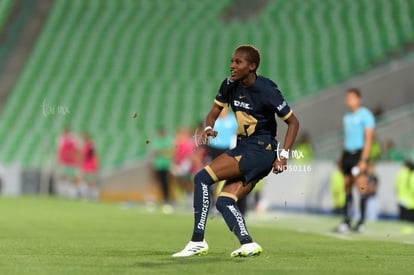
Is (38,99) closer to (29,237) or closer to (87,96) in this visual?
(87,96)

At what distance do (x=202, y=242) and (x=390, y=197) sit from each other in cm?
1379

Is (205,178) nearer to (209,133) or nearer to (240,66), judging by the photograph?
(209,133)

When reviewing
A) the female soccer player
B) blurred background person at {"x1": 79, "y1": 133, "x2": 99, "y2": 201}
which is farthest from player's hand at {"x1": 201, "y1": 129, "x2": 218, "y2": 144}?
blurred background person at {"x1": 79, "y1": 133, "x2": 99, "y2": 201}

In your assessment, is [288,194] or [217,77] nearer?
[288,194]

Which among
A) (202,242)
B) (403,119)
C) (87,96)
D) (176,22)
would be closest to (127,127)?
(87,96)

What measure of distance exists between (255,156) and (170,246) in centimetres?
248

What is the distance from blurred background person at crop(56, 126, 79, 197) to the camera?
31.6 meters

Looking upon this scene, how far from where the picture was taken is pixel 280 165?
10375 mm

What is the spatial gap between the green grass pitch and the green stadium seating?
1249 cm

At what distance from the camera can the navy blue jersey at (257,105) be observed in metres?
10.5

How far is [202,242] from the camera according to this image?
Result: 425 inches

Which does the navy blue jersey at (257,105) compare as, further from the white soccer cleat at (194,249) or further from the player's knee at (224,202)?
the white soccer cleat at (194,249)

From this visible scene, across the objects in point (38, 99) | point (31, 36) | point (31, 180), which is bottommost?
point (31, 180)

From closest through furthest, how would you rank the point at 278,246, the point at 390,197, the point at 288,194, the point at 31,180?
the point at 278,246 → the point at 390,197 → the point at 288,194 → the point at 31,180
